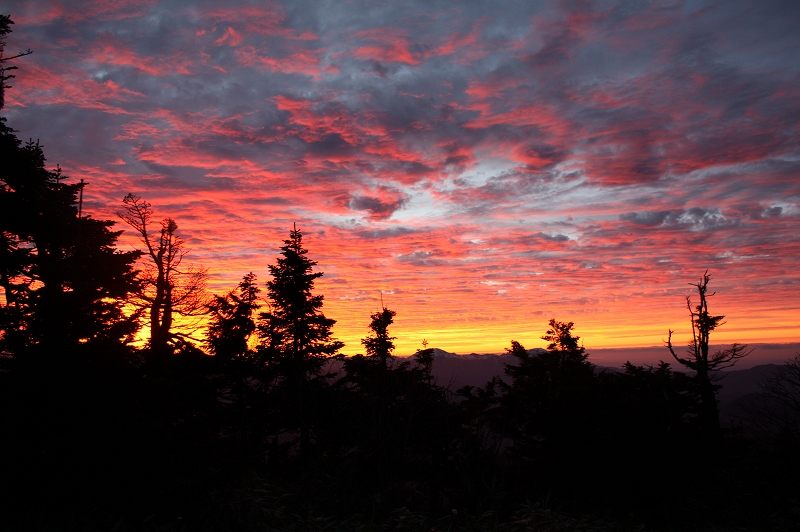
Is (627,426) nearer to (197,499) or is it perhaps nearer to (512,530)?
(512,530)

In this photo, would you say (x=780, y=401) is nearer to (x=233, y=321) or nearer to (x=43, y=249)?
(x=233, y=321)

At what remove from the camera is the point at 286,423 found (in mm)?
25312

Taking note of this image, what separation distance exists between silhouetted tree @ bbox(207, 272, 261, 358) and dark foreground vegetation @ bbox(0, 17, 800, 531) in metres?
0.14

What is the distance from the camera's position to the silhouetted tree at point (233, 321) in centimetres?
2723

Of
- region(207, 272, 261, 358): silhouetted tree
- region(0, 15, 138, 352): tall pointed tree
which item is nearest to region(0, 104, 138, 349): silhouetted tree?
region(0, 15, 138, 352): tall pointed tree

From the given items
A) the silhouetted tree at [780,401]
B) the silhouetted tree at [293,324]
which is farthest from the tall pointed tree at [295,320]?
the silhouetted tree at [780,401]

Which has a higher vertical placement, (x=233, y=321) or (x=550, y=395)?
(x=233, y=321)

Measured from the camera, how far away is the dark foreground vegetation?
297 inches

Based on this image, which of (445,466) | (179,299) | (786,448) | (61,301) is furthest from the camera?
(179,299)

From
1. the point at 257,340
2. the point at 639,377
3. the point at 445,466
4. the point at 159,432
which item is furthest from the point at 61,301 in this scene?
the point at 639,377

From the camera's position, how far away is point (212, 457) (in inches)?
333

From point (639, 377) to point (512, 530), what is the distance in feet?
76.4

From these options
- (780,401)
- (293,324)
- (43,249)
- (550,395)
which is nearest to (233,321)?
(293,324)

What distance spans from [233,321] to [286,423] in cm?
745
